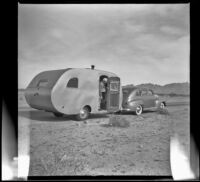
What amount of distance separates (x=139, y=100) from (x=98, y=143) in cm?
118

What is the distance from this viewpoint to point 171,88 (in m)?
3.45

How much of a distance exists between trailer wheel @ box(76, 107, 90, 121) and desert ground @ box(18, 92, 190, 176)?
0.07 m

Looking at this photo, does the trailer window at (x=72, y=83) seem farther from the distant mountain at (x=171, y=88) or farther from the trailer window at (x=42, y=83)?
the distant mountain at (x=171, y=88)

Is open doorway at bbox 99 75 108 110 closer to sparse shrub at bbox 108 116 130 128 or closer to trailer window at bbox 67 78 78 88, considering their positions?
sparse shrub at bbox 108 116 130 128

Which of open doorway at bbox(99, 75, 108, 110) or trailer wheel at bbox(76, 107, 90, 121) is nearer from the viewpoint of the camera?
trailer wheel at bbox(76, 107, 90, 121)

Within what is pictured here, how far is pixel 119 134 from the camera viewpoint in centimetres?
343

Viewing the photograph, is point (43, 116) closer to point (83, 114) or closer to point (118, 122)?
point (83, 114)

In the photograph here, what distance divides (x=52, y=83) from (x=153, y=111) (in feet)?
6.46

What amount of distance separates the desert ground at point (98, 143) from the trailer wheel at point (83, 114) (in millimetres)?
74

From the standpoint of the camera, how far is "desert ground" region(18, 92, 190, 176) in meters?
3.16

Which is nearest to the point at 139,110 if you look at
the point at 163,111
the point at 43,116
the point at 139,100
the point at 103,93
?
the point at 139,100

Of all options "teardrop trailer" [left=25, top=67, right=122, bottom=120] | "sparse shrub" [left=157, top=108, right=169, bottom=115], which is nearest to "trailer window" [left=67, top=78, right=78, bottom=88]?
"teardrop trailer" [left=25, top=67, right=122, bottom=120]

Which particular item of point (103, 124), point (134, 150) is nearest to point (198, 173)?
point (134, 150)

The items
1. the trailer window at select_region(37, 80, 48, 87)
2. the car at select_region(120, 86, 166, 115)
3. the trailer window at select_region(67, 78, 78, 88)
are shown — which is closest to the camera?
the trailer window at select_region(37, 80, 48, 87)
